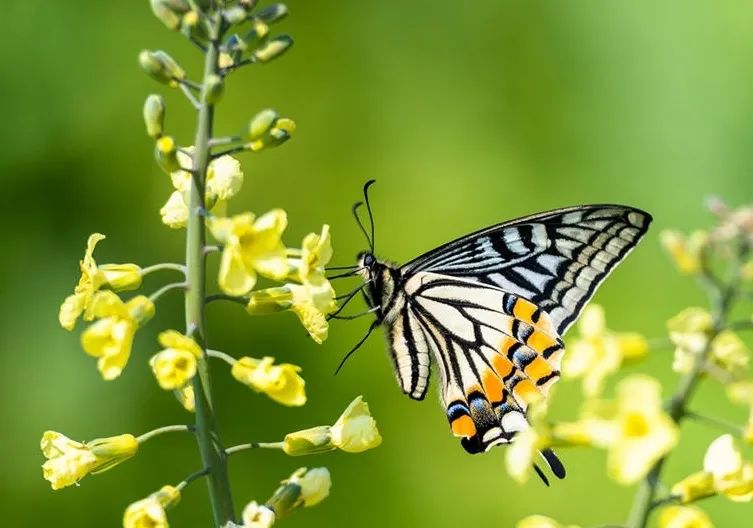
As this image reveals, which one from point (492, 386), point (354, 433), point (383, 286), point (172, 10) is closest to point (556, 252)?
point (492, 386)

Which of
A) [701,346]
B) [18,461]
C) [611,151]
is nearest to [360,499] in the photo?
[18,461]

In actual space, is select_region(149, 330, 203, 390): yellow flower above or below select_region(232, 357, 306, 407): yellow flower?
above

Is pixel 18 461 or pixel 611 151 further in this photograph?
pixel 611 151

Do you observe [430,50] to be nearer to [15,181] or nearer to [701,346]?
[15,181]

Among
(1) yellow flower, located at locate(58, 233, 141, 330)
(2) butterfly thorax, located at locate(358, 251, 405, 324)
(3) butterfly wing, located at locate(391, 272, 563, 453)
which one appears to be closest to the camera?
(1) yellow flower, located at locate(58, 233, 141, 330)

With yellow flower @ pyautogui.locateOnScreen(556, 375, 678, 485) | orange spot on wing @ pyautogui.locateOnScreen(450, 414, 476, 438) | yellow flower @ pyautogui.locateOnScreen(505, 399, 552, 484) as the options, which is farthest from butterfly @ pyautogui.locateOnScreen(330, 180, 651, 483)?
yellow flower @ pyautogui.locateOnScreen(556, 375, 678, 485)

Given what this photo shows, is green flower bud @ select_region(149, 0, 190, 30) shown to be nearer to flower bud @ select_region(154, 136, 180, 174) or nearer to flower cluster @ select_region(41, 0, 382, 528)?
flower cluster @ select_region(41, 0, 382, 528)
